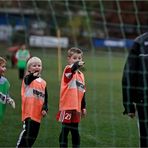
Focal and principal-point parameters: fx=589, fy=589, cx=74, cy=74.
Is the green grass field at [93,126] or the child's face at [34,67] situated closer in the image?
the child's face at [34,67]

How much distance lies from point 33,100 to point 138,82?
1693 mm

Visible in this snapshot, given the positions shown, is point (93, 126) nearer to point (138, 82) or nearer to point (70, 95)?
point (70, 95)

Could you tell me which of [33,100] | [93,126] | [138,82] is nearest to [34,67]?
[33,100]

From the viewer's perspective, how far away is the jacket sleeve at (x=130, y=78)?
607 cm

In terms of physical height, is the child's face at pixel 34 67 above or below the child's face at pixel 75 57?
below

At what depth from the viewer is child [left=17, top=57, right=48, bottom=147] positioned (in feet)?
24.1

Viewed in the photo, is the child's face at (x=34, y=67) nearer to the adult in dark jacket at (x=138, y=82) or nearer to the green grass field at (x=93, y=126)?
the green grass field at (x=93, y=126)

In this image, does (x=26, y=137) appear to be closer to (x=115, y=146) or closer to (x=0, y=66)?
(x=0, y=66)

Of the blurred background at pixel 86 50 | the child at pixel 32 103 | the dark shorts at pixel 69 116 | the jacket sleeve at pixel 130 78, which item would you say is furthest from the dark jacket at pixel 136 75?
the blurred background at pixel 86 50

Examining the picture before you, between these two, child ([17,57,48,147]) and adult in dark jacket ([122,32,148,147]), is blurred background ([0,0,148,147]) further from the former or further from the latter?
adult in dark jacket ([122,32,148,147])

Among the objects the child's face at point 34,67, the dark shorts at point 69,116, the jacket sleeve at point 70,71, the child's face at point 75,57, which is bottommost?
the dark shorts at point 69,116

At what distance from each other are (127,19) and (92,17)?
9.11 meters

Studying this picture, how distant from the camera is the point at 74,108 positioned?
7414 mm

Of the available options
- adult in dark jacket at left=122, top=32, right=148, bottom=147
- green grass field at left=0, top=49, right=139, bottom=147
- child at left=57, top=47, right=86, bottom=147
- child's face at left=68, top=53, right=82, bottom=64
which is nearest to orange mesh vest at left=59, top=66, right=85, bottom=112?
child at left=57, top=47, right=86, bottom=147
